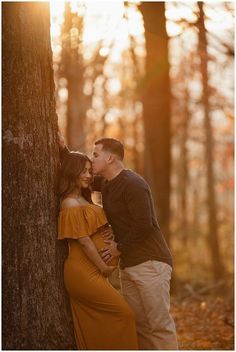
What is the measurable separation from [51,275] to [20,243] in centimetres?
44

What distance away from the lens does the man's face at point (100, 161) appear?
20.2 ft

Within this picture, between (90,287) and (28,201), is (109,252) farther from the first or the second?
(28,201)

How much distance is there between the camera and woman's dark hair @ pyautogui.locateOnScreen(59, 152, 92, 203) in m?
5.96

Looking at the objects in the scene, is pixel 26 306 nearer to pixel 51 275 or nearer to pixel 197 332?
pixel 51 275

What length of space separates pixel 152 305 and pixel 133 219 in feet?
2.80

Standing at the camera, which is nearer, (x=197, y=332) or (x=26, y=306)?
(x=26, y=306)

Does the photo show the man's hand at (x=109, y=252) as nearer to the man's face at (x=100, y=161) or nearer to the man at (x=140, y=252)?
the man at (x=140, y=252)

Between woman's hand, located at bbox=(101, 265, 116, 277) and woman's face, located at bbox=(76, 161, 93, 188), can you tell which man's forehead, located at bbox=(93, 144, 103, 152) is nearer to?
woman's face, located at bbox=(76, 161, 93, 188)

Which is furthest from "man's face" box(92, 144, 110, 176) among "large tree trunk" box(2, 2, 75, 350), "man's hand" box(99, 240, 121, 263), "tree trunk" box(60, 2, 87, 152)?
"tree trunk" box(60, 2, 87, 152)

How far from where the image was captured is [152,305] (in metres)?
5.85

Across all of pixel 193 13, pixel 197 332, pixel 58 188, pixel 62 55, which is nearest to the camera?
pixel 58 188

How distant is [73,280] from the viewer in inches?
227

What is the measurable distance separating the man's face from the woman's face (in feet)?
0.24

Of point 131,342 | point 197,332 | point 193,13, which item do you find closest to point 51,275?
point 131,342
